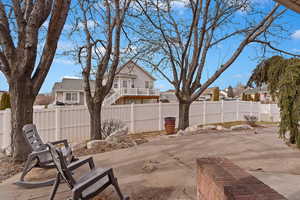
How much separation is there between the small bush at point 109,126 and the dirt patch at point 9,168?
3.96 metres

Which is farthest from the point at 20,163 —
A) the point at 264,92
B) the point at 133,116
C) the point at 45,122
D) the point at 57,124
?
the point at 264,92

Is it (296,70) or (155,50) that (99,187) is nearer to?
(296,70)

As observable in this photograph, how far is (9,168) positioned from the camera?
4.12 m

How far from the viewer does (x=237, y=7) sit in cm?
864

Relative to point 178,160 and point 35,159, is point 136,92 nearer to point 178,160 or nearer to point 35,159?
point 178,160

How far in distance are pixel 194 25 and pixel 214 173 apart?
296 inches

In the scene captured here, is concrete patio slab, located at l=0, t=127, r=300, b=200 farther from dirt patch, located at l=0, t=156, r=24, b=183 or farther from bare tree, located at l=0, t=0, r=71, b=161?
bare tree, located at l=0, t=0, r=71, b=161

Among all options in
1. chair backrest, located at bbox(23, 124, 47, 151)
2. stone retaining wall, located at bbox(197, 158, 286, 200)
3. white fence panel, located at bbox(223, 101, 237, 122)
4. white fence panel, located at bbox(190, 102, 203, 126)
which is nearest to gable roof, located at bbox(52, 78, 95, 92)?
white fence panel, located at bbox(190, 102, 203, 126)

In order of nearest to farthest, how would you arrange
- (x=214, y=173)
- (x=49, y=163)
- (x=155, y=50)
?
(x=214, y=173) < (x=49, y=163) < (x=155, y=50)

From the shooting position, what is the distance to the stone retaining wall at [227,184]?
1431 mm

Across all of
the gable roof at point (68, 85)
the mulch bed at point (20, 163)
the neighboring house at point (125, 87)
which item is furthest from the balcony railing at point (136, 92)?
the mulch bed at point (20, 163)

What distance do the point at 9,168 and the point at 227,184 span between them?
4455mm

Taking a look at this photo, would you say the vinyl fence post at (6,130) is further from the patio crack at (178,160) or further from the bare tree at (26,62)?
the patio crack at (178,160)

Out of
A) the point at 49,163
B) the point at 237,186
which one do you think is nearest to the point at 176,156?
Answer: the point at 49,163
